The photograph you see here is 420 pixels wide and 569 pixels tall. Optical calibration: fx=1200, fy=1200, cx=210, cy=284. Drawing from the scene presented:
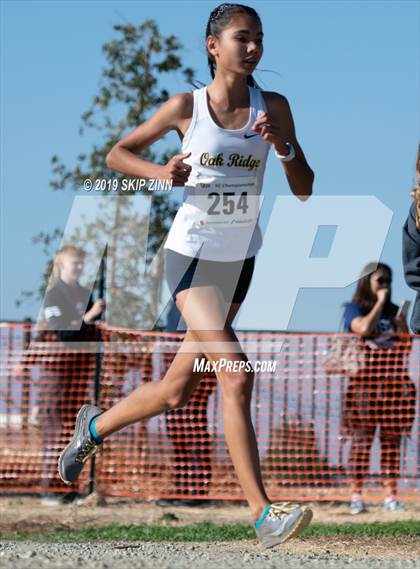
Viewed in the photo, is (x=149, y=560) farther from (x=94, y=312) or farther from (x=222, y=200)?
(x=94, y=312)

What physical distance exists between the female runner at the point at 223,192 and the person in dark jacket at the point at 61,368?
181 inches

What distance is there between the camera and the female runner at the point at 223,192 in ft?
18.2

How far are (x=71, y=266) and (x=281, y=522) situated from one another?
535 centimetres

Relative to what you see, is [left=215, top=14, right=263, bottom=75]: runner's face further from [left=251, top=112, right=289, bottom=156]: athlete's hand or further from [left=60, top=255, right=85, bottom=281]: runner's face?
[left=60, top=255, right=85, bottom=281]: runner's face

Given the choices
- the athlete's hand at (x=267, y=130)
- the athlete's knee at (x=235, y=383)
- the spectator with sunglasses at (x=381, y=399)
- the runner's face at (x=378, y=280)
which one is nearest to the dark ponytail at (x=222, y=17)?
the athlete's hand at (x=267, y=130)

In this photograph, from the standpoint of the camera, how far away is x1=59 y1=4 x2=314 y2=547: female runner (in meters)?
5.55

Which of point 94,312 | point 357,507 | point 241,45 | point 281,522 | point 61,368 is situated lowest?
point 357,507

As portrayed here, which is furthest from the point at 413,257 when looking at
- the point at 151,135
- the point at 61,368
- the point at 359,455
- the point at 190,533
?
the point at 61,368

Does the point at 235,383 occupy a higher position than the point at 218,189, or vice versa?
the point at 218,189

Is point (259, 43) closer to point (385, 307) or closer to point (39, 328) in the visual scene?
point (385, 307)

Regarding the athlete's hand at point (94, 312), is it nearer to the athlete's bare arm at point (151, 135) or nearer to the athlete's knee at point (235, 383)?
the athlete's bare arm at point (151, 135)

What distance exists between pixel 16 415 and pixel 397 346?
12.6 ft

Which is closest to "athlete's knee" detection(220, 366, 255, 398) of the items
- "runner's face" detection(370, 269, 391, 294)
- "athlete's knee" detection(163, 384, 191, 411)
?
"athlete's knee" detection(163, 384, 191, 411)

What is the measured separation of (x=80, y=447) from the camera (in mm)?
6496
